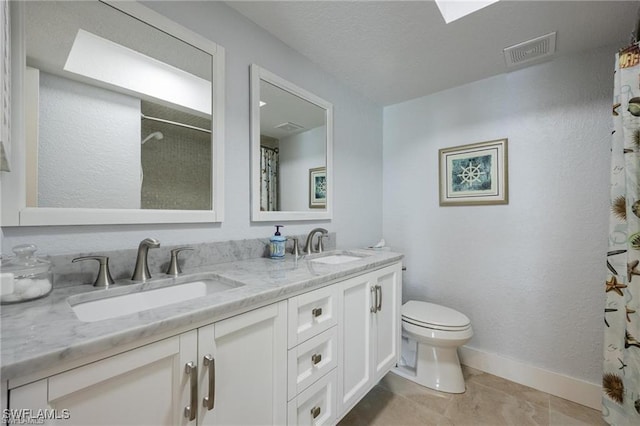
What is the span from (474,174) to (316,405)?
6.14 feet

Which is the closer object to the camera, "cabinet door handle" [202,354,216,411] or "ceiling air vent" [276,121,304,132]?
"cabinet door handle" [202,354,216,411]

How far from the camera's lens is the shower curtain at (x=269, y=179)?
149 cm

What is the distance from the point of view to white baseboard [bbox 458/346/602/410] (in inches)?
62.3

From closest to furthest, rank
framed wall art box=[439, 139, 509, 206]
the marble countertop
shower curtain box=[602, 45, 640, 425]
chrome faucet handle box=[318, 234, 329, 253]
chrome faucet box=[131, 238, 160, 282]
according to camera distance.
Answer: the marble countertop < chrome faucet box=[131, 238, 160, 282] < shower curtain box=[602, 45, 640, 425] < chrome faucet handle box=[318, 234, 329, 253] < framed wall art box=[439, 139, 509, 206]

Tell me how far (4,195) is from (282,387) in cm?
106

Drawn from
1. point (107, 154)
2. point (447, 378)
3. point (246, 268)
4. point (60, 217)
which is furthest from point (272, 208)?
point (447, 378)

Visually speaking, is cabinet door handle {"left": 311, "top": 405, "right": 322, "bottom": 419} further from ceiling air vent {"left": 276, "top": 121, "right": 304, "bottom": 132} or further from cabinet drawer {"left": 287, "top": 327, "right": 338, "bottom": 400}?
ceiling air vent {"left": 276, "top": 121, "right": 304, "bottom": 132}

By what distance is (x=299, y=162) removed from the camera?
174cm

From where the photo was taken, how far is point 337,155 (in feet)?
6.61

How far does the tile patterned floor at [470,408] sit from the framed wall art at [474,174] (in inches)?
50.0

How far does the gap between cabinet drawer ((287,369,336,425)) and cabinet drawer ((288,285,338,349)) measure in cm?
22

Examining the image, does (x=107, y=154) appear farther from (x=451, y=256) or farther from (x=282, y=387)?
(x=451, y=256)

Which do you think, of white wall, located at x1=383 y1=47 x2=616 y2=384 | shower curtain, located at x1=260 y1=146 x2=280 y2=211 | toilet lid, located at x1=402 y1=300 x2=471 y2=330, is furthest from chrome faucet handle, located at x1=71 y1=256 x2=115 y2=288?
white wall, located at x1=383 y1=47 x2=616 y2=384

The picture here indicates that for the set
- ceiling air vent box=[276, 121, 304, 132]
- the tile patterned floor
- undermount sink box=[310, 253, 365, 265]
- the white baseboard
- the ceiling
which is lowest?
the tile patterned floor
